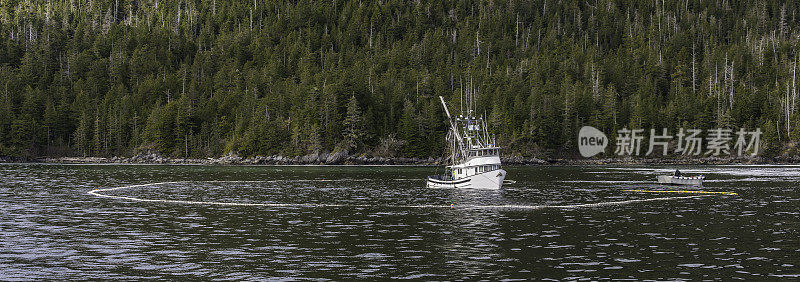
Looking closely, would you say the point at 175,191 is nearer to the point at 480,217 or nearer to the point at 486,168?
the point at 486,168

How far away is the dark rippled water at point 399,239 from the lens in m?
31.9

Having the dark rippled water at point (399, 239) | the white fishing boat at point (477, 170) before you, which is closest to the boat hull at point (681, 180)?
the dark rippled water at point (399, 239)

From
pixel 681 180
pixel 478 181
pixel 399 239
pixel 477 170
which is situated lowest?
pixel 399 239

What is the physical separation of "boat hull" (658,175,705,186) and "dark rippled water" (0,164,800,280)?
2031 cm

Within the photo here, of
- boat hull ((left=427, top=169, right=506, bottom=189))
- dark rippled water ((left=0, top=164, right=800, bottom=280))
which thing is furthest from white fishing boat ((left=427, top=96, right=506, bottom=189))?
dark rippled water ((left=0, top=164, right=800, bottom=280))

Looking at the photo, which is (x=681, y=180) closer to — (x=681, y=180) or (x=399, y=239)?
(x=681, y=180)

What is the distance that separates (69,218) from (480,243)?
3239cm

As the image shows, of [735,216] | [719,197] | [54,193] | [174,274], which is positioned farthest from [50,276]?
[719,197]

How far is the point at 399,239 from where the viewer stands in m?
42.8

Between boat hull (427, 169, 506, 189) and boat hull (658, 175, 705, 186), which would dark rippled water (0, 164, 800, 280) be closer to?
boat hull (427, 169, 506, 189)

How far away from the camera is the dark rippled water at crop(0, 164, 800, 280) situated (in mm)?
31906

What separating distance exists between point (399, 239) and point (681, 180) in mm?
68176

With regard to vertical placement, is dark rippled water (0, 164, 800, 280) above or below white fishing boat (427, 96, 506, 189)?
below

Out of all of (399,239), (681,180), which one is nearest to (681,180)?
(681,180)
